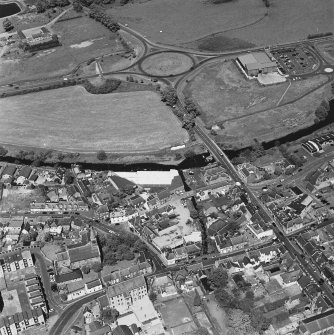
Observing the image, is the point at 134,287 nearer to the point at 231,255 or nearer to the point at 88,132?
the point at 231,255

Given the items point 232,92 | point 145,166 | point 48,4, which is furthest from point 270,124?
point 48,4

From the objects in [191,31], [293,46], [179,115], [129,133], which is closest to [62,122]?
[129,133]

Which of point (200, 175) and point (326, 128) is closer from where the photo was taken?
point (200, 175)

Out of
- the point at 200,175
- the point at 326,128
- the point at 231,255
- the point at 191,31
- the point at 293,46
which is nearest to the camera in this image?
the point at 231,255

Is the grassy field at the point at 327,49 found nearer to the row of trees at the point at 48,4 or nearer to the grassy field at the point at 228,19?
the grassy field at the point at 228,19

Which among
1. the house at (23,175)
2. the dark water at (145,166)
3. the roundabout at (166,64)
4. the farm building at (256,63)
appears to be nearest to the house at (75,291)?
the house at (23,175)

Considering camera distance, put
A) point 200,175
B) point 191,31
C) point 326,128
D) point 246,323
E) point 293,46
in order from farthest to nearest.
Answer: point 191,31
point 293,46
point 326,128
point 200,175
point 246,323
